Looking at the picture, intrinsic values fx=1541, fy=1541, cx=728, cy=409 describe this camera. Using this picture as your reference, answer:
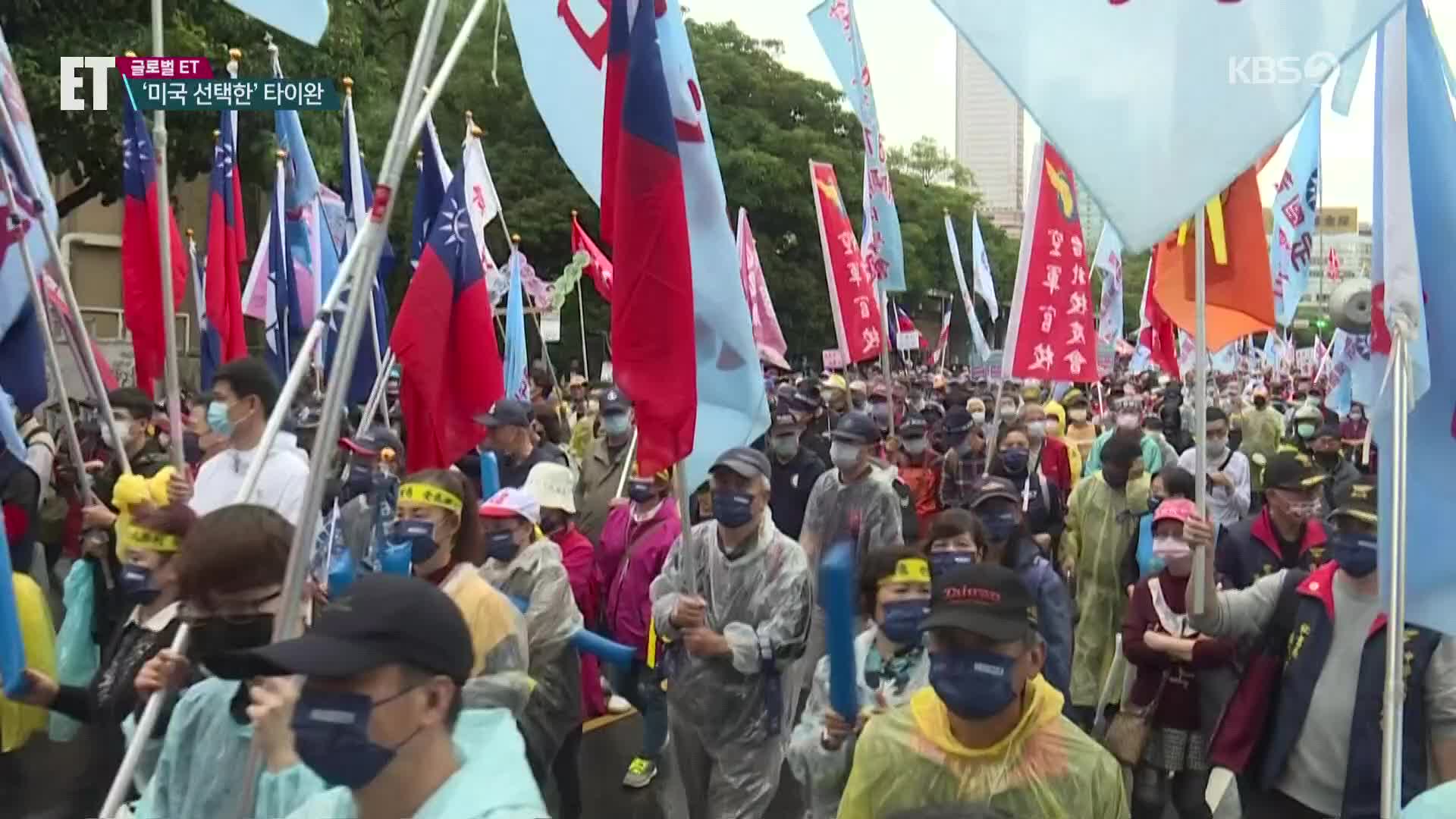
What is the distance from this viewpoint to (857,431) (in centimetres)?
736

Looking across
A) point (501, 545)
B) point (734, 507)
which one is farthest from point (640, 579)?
point (734, 507)

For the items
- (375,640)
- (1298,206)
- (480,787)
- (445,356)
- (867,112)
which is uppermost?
(867,112)

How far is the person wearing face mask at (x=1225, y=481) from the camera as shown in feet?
30.3

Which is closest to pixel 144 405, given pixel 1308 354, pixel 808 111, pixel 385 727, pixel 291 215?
pixel 291 215

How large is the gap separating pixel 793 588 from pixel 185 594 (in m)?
2.40

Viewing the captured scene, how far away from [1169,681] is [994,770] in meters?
2.75

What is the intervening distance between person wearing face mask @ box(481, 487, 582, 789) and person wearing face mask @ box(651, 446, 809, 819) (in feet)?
1.11

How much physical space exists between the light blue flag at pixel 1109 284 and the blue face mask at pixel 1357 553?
11469 mm

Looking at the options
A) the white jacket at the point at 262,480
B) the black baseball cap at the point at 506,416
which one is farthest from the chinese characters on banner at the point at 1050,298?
the white jacket at the point at 262,480

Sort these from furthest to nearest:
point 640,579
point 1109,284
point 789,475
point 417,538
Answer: point 1109,284
point 789,475
point 640,579
point 417,538

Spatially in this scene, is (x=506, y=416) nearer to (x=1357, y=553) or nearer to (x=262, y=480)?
(x=262, y=480)

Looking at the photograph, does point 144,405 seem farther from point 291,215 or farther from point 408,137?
point 408,137

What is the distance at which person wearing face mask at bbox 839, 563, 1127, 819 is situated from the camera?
310cm

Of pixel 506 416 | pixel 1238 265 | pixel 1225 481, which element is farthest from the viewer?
pixel 1225 481
